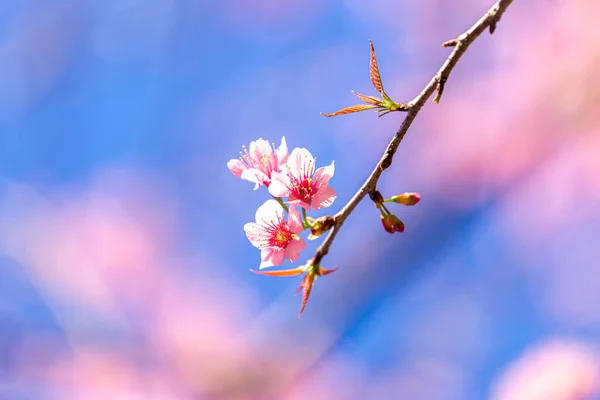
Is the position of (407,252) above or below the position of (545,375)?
above

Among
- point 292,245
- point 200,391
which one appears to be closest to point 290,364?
point 200,391

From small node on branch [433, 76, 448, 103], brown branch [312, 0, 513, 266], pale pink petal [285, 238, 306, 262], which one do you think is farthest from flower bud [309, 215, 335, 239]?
small node on branch [433, 76, 448, 103]

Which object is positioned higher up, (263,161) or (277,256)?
(263,161)

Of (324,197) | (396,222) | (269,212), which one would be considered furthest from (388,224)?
(269,212)

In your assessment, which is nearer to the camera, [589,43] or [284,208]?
[284,208]

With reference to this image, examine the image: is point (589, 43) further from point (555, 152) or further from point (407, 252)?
point (407, 252)

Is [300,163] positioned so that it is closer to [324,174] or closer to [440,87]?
[324,174]

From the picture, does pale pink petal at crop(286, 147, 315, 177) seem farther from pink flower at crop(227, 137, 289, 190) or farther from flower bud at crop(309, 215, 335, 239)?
flower bud at crop(309, 215, 335, 239)
